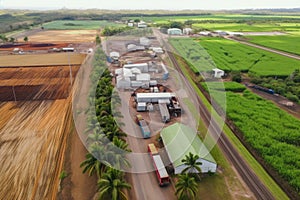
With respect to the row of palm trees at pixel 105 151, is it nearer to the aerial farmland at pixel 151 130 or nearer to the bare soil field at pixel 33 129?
the aerial farmland at pixel 151 130

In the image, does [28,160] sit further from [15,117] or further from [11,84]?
[11,84]

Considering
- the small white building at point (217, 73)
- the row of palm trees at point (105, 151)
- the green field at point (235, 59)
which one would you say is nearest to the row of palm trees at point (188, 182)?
the row of palm trees at point (105, 151)

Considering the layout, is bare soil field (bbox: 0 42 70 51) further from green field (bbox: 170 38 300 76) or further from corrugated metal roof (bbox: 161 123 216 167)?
corrugated metal roof (bbox: 161 123 216 167)

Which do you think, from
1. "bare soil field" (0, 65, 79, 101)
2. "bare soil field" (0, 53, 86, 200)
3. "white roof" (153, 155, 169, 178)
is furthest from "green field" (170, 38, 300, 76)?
"white roof" (153, 155, 169, 178)

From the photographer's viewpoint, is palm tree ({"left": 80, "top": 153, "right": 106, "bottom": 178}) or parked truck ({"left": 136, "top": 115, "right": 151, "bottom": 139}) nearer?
palm tree ({"left": 80, "top": 153, "right": 106, "bottom": 178})

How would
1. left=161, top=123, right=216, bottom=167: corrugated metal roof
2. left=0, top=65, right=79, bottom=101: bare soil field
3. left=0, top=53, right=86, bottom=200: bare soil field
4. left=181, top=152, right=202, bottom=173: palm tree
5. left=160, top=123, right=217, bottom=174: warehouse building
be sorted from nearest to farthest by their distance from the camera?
left=181, top=152, right=202, bottom=173: palm tree, left=0, top=53, right=86, bottom=200: bare soil field, left=160, top=123, right=217, bottom=174: warehouse building, left=161, top=123, right=216, bottom=167: corrugated metal roof, left=0, top=65, right=79, bottom=101: bare soil field

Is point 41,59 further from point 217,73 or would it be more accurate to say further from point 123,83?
point 217,73


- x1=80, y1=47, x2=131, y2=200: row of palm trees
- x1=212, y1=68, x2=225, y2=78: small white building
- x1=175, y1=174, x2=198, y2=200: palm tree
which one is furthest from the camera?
x1=212, y1=68, x2=225, y2=78: small white building
